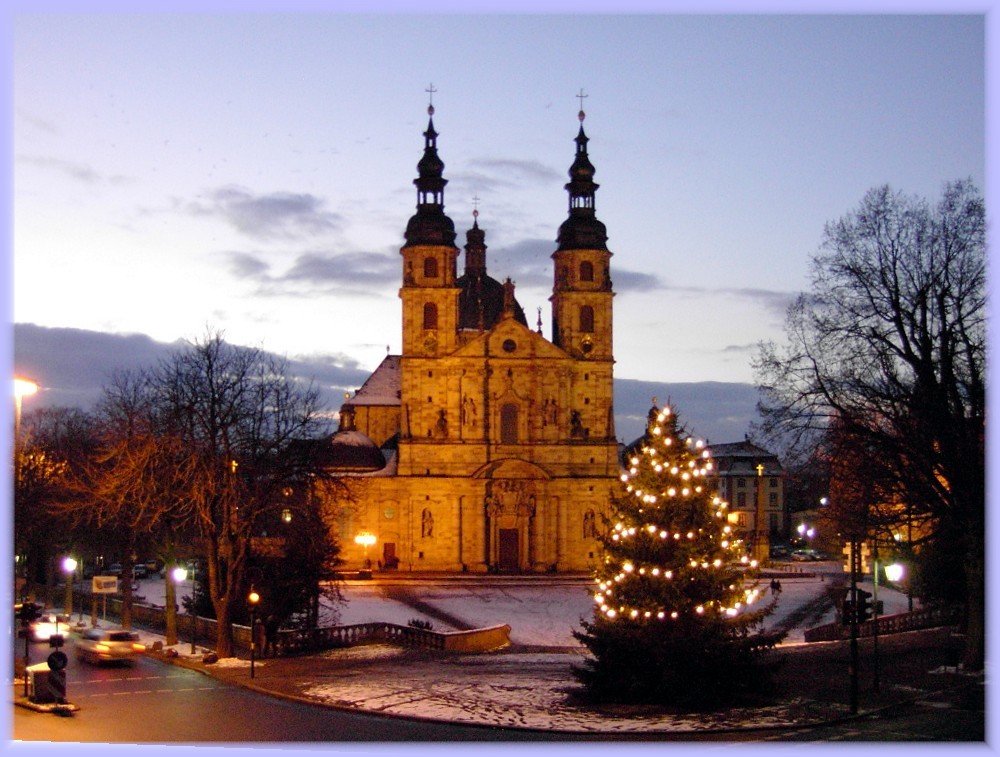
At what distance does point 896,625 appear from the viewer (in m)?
41.2

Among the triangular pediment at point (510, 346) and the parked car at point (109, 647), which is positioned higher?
the triangular pediment at point (510, 346)

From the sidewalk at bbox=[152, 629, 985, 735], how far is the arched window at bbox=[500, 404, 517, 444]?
36059 mm

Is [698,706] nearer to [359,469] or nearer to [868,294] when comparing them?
[868,294]

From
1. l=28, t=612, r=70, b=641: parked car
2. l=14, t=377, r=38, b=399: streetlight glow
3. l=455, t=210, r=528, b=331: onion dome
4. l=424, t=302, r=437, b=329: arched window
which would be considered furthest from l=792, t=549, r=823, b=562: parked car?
l=14, t=377, r=38, b=399: streetlight glow

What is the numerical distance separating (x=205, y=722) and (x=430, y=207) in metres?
54.5

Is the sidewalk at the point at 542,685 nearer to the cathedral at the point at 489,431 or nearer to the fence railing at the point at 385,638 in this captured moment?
the fence railing at the point at 385,638

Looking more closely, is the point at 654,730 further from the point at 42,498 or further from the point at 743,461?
the point at 743,461

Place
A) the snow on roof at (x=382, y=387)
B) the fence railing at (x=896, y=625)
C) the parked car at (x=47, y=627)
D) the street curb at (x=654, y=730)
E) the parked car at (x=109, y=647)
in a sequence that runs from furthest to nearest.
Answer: the snow on roof at (x=382, y=387) < the parked car at (x=47, y=627) < the fence railing at (x=896, y=625) < the parked car at (x=109, y=647) < the street curb at (x=654, y=730)

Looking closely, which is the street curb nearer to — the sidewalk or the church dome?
the sidewalk

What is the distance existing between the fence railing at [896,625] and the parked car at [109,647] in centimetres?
2323

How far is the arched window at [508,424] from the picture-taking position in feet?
240

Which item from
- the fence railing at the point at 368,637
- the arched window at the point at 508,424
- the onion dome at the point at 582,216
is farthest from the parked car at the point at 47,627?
the onion dome at the point at 582,216

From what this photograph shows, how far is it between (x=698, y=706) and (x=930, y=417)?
9019 millimetres

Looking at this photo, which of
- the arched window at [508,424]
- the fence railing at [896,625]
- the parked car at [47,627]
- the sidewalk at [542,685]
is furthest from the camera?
the arched window at [508,424]
